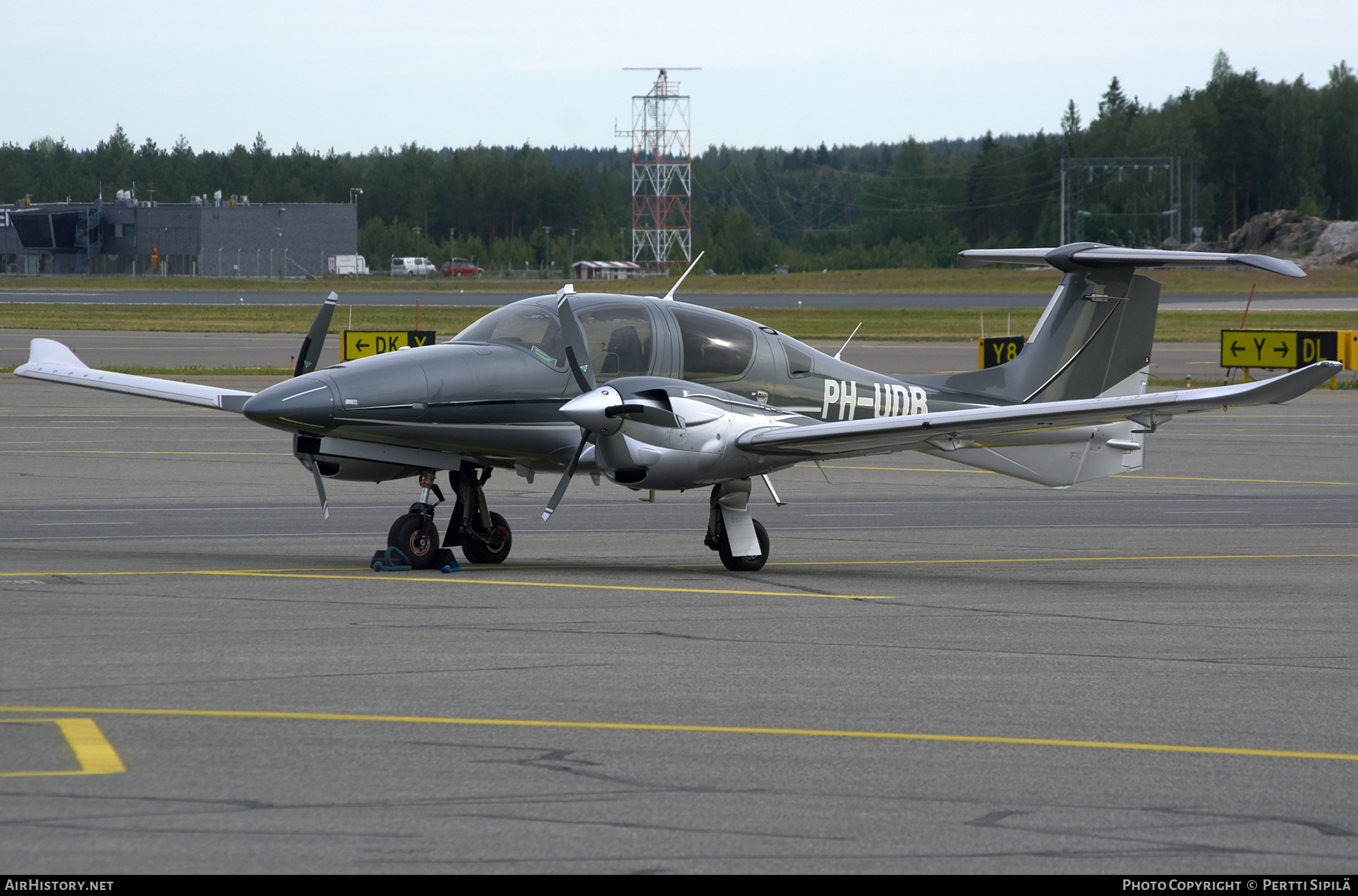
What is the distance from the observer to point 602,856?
5.54 meters

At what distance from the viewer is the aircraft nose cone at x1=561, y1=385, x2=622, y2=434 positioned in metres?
12.5

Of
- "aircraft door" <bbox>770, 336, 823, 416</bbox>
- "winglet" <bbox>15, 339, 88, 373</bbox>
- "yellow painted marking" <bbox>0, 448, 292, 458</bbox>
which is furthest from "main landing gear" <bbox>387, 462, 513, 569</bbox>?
"yellow painted marking" <bbox>0, 448, 292, 458</bbox>

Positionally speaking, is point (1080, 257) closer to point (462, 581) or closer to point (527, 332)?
point (527, 332)

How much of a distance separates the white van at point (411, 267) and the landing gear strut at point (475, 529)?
127099 millimetres

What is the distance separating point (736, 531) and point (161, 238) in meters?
127

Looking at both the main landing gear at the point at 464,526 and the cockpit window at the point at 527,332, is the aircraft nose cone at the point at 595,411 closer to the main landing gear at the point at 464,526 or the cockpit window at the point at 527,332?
the cockpit window at the point at 527,332

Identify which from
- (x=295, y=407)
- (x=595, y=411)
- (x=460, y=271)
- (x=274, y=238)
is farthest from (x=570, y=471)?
(x=460, y=271)

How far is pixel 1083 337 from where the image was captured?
16.1 meters

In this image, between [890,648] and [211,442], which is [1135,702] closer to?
[890,648]

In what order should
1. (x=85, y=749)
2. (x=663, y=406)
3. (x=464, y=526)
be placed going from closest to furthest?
(x=85, y=749), (x=663, y=406), (x=464, y=526)

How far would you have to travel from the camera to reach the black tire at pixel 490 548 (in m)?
14.1

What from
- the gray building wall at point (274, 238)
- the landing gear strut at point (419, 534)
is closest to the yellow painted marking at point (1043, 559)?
the landing gear strut at point (419, 534)

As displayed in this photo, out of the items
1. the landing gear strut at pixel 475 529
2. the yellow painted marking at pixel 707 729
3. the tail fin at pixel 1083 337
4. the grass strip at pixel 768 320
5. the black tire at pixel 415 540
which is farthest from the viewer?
the grass strip at pixel 768 320

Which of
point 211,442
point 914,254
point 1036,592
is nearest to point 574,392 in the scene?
point 1036,592
